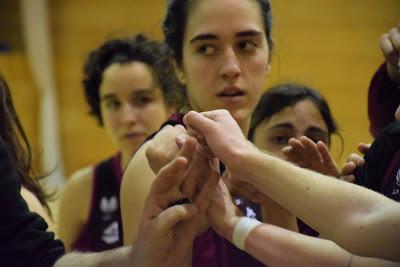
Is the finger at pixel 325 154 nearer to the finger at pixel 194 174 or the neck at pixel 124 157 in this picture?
the finger at pixel 194 174

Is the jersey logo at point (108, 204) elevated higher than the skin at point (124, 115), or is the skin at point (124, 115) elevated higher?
the skin at point (124, 115)

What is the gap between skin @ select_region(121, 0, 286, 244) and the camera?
4.19ft

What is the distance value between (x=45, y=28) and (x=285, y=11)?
7.17 feet

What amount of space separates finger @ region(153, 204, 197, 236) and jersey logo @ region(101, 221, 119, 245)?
1091mm

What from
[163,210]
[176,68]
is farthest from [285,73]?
[163,210]

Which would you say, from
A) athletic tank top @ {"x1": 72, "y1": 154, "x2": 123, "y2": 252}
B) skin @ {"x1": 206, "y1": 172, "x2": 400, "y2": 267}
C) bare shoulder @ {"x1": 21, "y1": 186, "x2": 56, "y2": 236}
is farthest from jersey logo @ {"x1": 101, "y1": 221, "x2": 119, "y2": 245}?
skin @ {"x1": 206, "y1": 172, "x2": 400, "y2": 267}

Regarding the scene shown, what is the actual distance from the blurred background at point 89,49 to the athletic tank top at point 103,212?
2.86 metres

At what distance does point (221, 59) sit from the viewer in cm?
129

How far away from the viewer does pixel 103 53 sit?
7.93ft

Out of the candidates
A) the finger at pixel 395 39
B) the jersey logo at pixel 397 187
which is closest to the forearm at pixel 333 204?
the jersey logo at pixel 397 187

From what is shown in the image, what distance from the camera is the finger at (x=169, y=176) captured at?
39.8 inches

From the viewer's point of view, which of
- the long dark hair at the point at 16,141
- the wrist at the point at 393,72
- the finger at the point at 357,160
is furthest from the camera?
the long dark hair at the point at 16,141

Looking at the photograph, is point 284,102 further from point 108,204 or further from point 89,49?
point 89,49

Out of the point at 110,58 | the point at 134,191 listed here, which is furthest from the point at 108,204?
the point at 134,191
